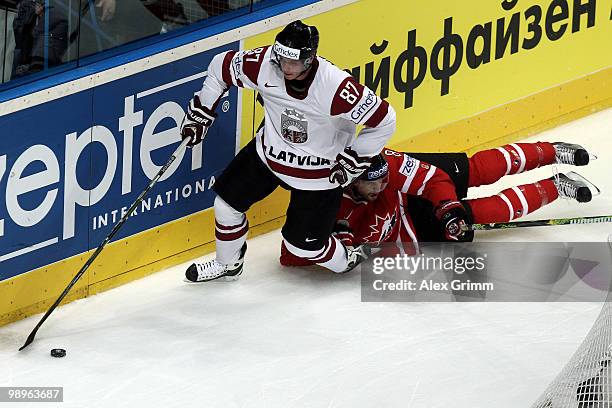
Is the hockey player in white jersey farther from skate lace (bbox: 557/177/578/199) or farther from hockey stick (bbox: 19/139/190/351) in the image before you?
skate lace (bbox: 557/177/578/199)

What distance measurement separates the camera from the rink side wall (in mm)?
6059

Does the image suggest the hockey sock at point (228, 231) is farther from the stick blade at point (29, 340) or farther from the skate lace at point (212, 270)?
the stick blade at point (29, 340)

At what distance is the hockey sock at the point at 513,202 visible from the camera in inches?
265

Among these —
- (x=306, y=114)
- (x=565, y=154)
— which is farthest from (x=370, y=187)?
(x=565, y=154)

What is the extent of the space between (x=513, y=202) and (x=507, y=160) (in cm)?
25

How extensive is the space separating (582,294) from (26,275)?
227 cm

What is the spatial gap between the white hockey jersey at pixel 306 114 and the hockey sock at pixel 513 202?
78 centimetres

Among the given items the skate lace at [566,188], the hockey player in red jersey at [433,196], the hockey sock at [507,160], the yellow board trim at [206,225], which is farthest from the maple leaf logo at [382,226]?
the skate lace at [566,188]

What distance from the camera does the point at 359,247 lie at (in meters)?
6.59

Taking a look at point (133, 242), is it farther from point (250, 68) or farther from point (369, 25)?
point (369, 25)

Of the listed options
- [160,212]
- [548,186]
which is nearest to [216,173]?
[160,212]

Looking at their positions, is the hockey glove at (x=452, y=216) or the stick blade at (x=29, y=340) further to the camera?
the hockey glove at (x=452, y=216)

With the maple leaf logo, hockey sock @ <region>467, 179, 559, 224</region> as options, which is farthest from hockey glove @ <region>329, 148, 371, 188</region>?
hockey sock @ <region>467, 179, 559, 224</region>

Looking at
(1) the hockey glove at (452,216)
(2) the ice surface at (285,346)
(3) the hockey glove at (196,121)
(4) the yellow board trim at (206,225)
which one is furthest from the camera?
(1) the hockey glove at (452,216)
